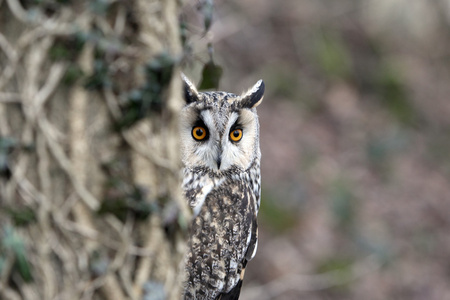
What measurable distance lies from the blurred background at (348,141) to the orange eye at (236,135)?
445 centimetres

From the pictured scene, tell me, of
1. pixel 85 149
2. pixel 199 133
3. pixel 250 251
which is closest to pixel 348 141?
pixel 250 251

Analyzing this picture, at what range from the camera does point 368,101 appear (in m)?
11.1

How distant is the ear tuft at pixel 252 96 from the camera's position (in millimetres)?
2002

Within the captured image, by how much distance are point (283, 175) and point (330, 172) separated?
3.88 ft

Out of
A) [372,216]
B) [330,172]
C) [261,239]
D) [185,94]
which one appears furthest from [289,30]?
[185,94]

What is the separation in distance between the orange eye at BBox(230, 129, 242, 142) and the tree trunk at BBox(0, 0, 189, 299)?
46 cm

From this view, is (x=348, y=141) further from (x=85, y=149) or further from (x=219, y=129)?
(x=85, y=149)

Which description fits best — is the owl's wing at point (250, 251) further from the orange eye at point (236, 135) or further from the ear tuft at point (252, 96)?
the ear tuft at point (252, 96)

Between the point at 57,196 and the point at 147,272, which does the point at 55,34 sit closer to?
the point at 57,196

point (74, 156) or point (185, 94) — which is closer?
point (74, 156)

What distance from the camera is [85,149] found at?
165 cm

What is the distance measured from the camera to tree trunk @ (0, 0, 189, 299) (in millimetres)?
1600

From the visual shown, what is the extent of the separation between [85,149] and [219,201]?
776 mm

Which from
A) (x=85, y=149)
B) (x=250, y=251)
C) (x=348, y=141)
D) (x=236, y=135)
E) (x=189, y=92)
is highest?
(x=348, y=141)
